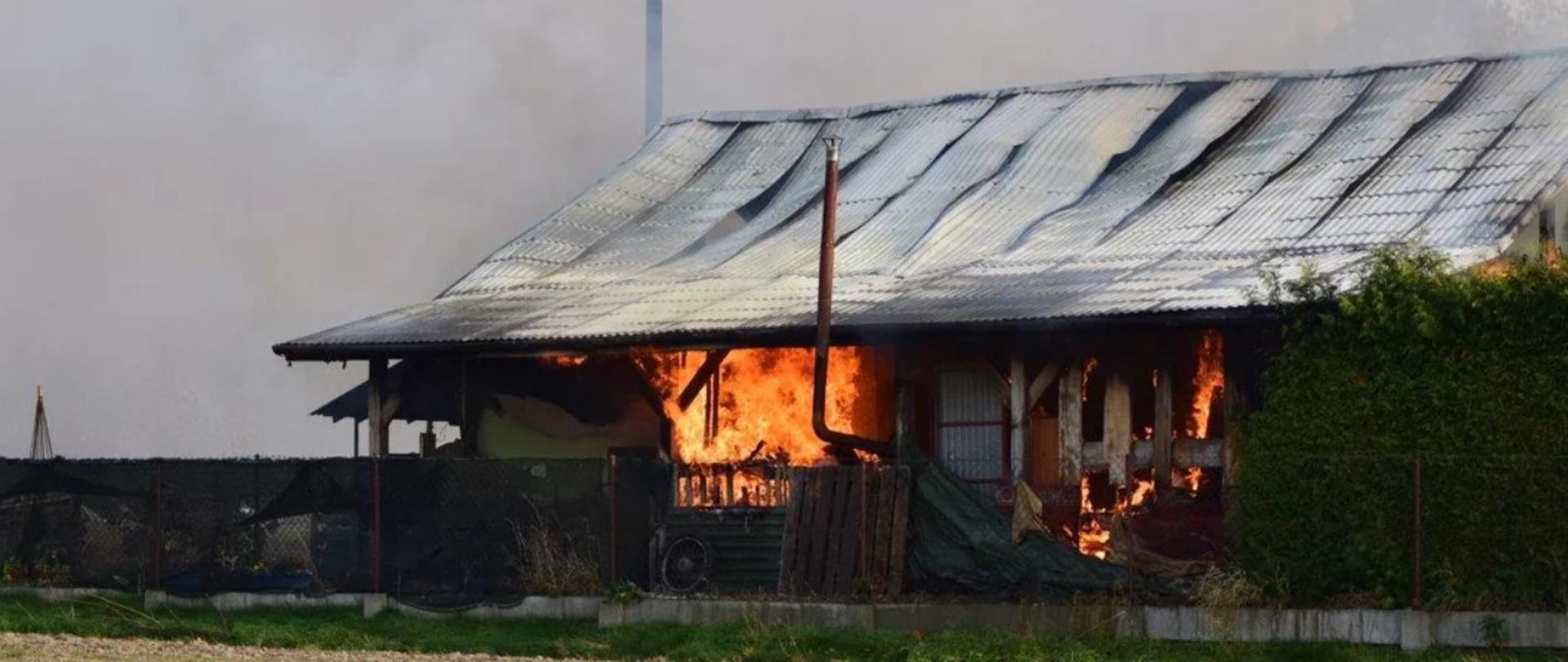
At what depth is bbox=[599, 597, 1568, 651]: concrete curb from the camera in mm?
20734

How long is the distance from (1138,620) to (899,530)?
117 inches

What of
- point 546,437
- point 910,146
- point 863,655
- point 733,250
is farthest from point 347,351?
point 863,655

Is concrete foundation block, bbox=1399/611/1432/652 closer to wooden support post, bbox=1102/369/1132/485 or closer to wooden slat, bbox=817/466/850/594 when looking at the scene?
wooden support post, bbox=1102/369/1132/485

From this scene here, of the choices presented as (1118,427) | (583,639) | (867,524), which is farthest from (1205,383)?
(583,639)

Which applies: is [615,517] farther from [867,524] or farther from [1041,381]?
[1041,381]

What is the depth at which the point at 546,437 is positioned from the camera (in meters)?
32.8

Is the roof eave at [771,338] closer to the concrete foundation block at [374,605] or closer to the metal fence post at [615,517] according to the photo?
the metal fence post at [615,517]

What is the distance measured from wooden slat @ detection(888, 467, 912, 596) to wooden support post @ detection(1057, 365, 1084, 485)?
2.60 metres

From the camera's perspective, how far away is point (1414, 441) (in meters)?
22.1

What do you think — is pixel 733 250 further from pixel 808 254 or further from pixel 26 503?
pixel 26 503

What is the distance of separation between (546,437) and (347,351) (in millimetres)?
3173

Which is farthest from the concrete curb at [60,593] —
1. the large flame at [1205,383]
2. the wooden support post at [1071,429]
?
the large flame at [1205,383]

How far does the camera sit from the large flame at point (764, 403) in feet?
95.7

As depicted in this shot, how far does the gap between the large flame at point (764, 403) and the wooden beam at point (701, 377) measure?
0.38 feet
